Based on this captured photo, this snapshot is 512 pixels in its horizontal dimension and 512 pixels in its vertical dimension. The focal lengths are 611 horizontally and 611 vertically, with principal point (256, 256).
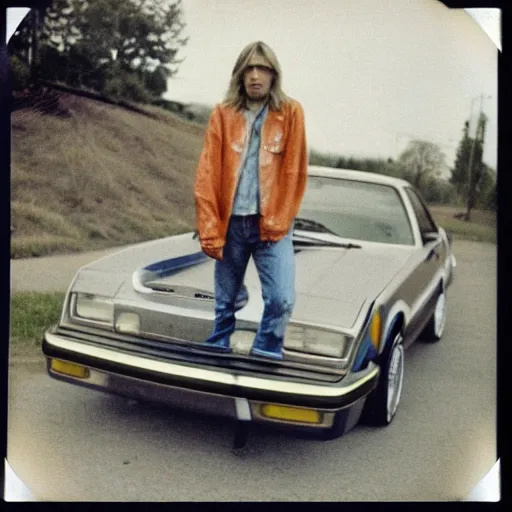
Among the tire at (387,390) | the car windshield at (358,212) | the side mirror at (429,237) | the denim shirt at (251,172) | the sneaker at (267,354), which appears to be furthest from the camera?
the side mirror at (429,237)

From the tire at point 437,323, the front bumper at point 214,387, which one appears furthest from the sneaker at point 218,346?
the tire at point 437,323

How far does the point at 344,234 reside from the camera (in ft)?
11.2

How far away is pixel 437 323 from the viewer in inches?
152

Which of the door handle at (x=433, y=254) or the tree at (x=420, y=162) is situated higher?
the tree at (x=420, y=162)

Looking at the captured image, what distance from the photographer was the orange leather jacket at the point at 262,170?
9.87ft

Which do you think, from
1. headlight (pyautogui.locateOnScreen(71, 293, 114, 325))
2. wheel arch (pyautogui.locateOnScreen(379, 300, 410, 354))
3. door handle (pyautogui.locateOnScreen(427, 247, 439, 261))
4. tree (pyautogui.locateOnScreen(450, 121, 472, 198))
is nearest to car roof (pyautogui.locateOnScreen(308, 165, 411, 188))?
tree (pyautogui.locateOnScreen(450, 121, 472, 198))

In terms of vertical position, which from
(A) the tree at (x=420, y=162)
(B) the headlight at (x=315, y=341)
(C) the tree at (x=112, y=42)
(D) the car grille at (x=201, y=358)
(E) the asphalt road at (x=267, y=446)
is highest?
(C) the tree at (x=112, y=42)

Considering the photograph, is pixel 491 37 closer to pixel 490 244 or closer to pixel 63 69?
pixel 490 244

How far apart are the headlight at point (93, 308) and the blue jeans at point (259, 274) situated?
53cm

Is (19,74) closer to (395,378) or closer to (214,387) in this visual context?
(214,387)

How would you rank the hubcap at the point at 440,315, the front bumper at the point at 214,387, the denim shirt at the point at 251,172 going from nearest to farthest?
the front bumper at the point at 214,387 < the denim shirt at the point at 251,172 < the hubcap at the point at 440,315

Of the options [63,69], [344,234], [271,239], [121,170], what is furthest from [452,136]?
[63,69]

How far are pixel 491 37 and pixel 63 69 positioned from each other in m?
2.28

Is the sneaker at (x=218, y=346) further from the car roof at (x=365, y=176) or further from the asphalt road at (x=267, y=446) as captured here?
the car roof at (x=365, y=176)
